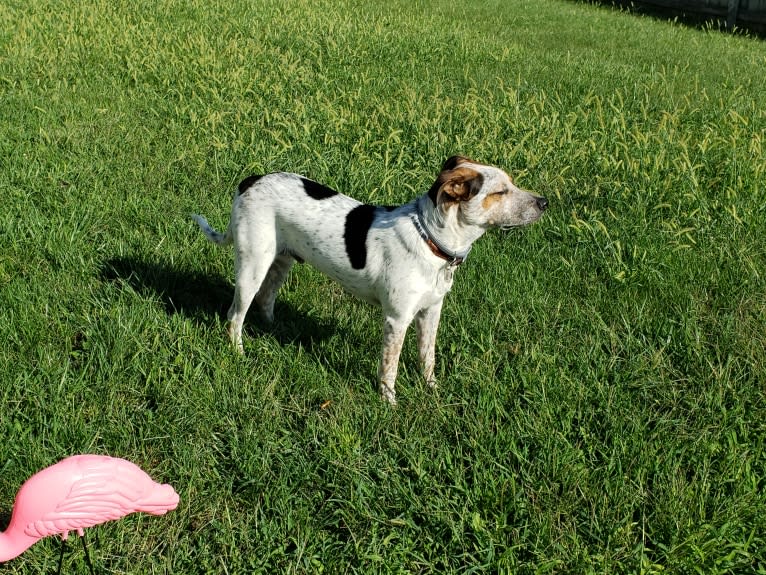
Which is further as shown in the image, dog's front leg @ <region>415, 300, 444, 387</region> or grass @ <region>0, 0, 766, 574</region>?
dog's front leg @ <region>415, 300, 444, 387</region>

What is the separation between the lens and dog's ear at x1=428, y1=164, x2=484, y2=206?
12.2 feet

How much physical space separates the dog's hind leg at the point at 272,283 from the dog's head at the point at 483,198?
4.21 ft

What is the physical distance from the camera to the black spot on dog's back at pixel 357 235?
13.4 ft

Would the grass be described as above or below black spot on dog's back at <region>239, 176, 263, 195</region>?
below

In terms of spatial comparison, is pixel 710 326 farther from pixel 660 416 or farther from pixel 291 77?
pixel 291 77

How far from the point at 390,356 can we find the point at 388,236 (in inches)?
24.2

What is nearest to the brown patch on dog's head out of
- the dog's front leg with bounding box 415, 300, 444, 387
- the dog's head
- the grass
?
the dog's head

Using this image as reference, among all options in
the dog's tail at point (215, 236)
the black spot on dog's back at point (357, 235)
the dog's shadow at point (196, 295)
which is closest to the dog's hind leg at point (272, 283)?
the dog's shadow at point (196, 295)

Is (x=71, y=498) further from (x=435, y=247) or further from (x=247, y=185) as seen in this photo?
(x=247, y=185)

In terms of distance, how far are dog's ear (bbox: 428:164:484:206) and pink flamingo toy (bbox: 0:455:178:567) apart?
1945 millimetres

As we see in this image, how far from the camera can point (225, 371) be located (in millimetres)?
4094

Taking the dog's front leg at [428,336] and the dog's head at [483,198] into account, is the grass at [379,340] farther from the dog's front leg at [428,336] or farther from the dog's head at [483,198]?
the dog's head at [483,198]

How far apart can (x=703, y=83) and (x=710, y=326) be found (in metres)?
6.91

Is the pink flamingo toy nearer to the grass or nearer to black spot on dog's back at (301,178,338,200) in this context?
the grass
